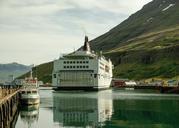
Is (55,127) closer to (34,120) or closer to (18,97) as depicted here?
(34,120)

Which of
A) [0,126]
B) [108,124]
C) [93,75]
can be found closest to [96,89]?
[93,75]

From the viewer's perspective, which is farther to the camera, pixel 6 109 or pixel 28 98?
pixel 28 98

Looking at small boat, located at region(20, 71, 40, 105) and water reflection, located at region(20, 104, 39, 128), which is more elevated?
small boat, located at region(20, 71, 40, 105)

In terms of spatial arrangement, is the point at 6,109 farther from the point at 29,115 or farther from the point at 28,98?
the point at 28,98

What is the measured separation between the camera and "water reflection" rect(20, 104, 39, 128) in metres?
69.5

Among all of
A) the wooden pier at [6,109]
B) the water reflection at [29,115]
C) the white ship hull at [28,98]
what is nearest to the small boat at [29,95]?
the white ship hull at [28,98]

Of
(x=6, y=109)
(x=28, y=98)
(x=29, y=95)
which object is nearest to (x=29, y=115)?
(x=6, y=109)

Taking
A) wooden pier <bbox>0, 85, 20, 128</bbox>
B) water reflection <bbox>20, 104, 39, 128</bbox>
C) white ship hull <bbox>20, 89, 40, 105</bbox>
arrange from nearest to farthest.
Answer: wooden pier <bbox>0, 85, 20, 128</bbox> → water reflection <bbox>20, 104, 39, 128</bbox> → white ship hull <bbox>20, 89, 40, 105</bbox>

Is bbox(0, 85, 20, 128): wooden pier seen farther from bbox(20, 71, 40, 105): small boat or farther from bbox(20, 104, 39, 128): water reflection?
bbox(20, 104, 39, 128): water reflection

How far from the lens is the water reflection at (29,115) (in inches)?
2737

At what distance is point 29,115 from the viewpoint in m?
78.4

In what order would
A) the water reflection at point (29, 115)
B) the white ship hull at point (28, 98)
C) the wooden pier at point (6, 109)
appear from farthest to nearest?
1. the white ship hull at point (28, 98)
2. the water reflection at point (29, 115)
3. the wooden pier at point (6, 109)

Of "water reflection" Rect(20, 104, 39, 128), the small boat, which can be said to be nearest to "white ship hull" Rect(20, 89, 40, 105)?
the small boat

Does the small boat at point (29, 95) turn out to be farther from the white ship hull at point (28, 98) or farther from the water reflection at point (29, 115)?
the water reflection at point (29, 115)
